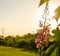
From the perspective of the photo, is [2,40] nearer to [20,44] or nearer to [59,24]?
[20,44]

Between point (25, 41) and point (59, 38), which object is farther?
point (25, 41)

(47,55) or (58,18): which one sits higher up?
(58,18)

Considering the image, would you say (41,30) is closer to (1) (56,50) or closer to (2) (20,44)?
(1) (56,50)

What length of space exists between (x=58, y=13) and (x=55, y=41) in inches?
4.3

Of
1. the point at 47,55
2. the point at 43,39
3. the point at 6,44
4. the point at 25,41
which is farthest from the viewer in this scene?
the point at 6,44

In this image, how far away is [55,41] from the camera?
1.00 meters

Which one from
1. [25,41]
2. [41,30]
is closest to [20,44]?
[25,41]

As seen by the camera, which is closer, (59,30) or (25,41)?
(59,30)

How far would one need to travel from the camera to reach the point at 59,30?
100 centimetres

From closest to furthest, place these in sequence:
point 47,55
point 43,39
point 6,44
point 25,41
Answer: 1. point 47,55
2. point 43,39
3. point 25,41
4. point 6,44

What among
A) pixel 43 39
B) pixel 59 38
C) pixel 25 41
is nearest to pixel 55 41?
pixel 59 38

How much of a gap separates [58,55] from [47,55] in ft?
0.14

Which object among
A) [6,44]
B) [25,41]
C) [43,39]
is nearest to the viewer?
[43,39]

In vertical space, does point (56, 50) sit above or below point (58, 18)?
below
